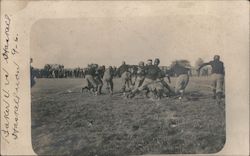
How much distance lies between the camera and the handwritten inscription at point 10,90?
32.1 inches

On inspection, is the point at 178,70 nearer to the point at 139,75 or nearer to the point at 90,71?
the point at 139,75

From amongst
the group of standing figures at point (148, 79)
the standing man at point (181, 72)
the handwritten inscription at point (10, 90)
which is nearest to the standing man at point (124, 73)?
the group of standing figures at point (148, 79)

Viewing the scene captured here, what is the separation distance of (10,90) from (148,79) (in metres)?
0.32

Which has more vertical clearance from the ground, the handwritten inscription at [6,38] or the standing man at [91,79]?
the handwritten inscription at [6,38]

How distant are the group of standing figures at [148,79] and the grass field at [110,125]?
21 mm

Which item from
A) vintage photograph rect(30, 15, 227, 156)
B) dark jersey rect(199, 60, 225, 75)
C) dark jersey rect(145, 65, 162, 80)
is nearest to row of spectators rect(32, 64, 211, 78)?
vintage photograph rect(30, 15, 227, 156)

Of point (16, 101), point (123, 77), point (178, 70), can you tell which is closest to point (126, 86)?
point (123, 77)

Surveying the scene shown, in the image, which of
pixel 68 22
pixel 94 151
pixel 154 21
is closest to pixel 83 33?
pixel 68 22

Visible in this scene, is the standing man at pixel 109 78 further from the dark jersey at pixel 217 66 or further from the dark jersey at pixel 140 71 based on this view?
the dark jersey at pixel 217 66

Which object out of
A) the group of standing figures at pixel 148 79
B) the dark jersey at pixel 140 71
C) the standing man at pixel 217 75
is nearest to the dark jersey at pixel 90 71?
the group of standing figures at pixel 148 79

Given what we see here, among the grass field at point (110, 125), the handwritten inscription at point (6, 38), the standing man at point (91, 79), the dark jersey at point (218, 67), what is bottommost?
the grass field at point (110, 125)

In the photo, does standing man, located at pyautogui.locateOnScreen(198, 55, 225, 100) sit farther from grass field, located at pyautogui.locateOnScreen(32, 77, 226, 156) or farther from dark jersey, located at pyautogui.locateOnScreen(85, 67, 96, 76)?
dark jersey, located at pyautogui.locateOnScreen(85, 67, 96, 76)

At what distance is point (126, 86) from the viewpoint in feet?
2.72

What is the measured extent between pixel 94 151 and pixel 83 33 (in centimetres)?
27
